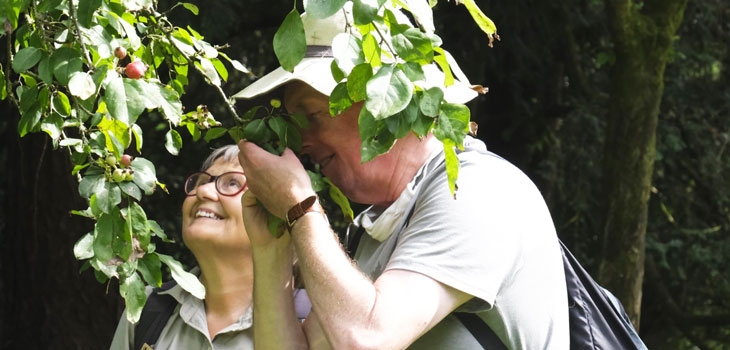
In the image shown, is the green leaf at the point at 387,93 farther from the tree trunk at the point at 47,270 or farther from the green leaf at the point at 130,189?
the tree trunk at the point at 47,270

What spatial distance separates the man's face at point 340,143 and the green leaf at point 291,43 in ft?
1.93

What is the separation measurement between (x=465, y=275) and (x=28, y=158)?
11.0 ft

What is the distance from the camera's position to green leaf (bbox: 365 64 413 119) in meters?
1.75

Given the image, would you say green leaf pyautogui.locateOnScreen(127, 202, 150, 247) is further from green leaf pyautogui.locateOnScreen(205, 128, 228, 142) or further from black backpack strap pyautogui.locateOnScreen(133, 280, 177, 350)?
black backpack strap pyautogui.locateOnScreen(133, 280, 177, 350)

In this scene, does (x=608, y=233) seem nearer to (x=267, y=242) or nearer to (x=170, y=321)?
(x=170, y=321)

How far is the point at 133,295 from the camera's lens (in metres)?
2.17

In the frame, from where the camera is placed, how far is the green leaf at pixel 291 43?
6.06 ft

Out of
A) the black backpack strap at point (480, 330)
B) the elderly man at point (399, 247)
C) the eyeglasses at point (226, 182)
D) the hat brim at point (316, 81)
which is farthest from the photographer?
the eyeglasses at point (226, 182)

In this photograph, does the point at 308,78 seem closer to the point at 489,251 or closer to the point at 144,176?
the point at 144,176

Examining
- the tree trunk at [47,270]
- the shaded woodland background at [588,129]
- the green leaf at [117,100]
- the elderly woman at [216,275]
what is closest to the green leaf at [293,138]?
the green leaf at [117,100]

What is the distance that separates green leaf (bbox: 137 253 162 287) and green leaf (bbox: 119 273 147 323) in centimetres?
2

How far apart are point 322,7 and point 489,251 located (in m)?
0.62

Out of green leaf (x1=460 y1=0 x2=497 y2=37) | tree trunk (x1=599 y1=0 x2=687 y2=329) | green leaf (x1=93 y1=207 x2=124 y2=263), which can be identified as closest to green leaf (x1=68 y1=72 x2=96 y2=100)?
green leaf (x1=93 y1=207 x2=124 y2=263)

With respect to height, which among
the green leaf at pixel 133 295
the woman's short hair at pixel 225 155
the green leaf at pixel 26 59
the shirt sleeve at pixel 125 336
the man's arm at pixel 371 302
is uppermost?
the green leaf at pixel 26 59
